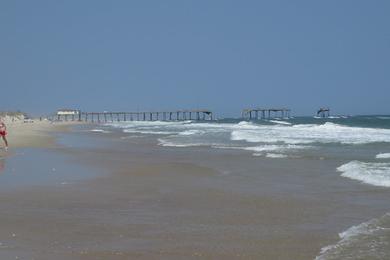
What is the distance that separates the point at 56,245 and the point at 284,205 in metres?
4.52

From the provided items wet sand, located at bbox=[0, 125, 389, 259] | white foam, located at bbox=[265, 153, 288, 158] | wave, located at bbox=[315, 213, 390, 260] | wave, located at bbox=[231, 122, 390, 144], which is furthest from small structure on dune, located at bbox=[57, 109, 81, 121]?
wave, located at bbox=[315, 213, 390, 260]

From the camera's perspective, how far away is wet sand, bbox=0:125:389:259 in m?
6.91

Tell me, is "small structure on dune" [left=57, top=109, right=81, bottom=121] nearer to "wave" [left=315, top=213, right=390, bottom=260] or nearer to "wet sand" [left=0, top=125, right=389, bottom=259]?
"wet sand" [left=0, top=125, right=389, bottom=259]

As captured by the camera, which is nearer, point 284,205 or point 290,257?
point 290,257

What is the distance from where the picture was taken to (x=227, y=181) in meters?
13.8

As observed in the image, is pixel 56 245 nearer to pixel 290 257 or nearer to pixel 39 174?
pixel 290 257

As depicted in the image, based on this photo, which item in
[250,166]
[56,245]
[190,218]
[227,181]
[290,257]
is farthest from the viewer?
[250,166]

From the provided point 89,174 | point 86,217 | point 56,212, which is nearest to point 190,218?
point 86,217

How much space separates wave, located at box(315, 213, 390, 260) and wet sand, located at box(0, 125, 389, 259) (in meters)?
0.19

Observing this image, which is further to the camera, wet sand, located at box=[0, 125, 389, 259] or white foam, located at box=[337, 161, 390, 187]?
white foam, located at box=[337, 161, 390, 187]

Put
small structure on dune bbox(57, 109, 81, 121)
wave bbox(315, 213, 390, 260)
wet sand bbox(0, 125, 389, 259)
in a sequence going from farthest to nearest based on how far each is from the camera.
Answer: small structure on dune bbox(57, 109, 81, 121) < wet sand bbox(0, 125, 389, 259) < wave bbox(315, 213, 390, 260)

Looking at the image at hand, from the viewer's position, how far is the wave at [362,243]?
21.4 feet

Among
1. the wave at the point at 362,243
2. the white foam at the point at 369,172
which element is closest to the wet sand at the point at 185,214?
the wave at the point at 362,243

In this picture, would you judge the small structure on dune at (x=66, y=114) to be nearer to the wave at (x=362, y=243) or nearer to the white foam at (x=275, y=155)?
the white foam at (x=275, y=155)
